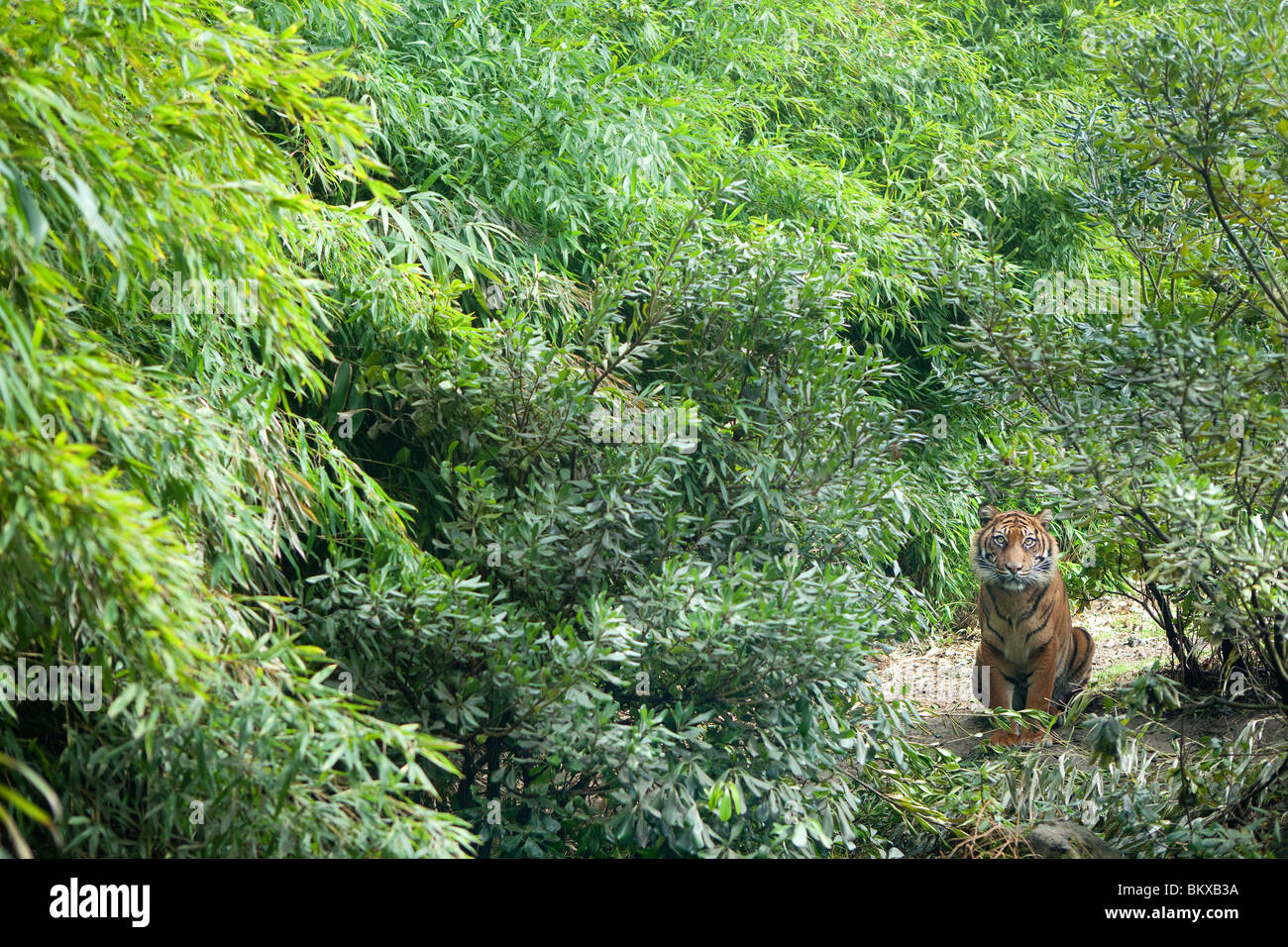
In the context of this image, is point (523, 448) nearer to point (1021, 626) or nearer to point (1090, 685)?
point (1021, 626)

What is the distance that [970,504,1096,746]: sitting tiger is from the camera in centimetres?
403

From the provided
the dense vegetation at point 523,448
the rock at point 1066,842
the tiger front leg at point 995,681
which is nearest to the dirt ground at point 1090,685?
the tiger front leg at point 995,681

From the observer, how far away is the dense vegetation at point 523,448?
224 cm

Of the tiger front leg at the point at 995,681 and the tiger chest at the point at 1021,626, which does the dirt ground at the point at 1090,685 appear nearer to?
the tiger front leg at the point at 995,681

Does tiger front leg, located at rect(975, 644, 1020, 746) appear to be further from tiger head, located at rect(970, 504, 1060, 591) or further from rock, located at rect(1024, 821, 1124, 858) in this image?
rock, located at rect(1024, 821, 1124, 858)

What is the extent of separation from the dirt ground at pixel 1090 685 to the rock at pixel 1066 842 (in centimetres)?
43

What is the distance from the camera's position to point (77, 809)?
8.05ft

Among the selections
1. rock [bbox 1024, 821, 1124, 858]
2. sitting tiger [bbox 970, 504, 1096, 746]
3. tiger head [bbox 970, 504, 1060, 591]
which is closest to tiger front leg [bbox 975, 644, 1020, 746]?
sitting tiger [bbox 970, 504, 1096, 746]

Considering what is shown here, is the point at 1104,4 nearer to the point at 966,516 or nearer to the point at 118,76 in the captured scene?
the point at 966,516

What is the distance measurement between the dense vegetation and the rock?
16 cm

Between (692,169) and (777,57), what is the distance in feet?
3.85

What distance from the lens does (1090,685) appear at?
15.0 ft

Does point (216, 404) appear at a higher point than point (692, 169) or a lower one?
lower

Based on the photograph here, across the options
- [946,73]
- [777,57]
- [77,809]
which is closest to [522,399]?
[77,809]
